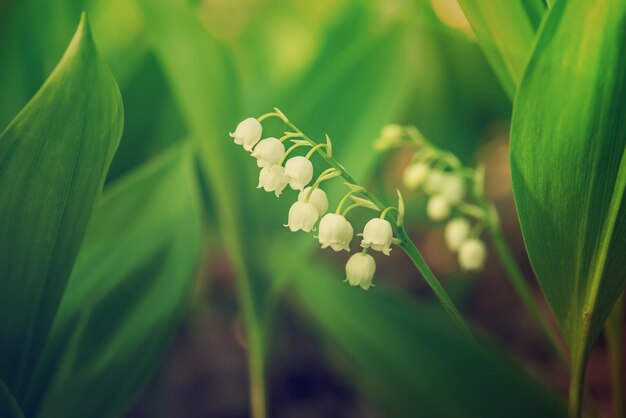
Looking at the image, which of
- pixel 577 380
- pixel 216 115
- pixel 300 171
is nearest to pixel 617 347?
pixel 577 380

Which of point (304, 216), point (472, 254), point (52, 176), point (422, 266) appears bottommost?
point (472, 254)

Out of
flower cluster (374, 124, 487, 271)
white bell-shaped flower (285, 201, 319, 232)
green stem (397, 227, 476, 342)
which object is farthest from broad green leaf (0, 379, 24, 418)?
flower cluster (374, 124, 487, 271)

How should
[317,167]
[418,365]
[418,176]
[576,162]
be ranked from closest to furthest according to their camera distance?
[576,162]
[418,365]
[418,176]
[317,167]

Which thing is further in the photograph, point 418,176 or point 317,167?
point 317,167

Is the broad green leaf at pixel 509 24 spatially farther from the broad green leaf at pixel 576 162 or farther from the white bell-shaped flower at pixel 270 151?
the white bell-shaped flower at pixel 270 151

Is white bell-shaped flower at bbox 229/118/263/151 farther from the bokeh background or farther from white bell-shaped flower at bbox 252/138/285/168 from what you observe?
the bokeh background

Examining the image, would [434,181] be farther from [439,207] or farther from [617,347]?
[617,347]
